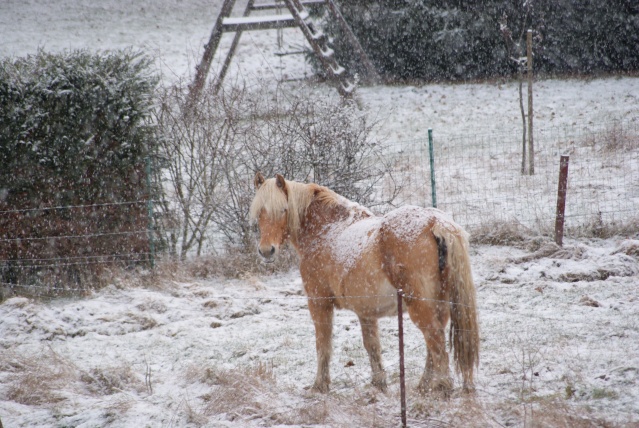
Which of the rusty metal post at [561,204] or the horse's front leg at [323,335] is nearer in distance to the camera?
the horse's front leg at [323,335]

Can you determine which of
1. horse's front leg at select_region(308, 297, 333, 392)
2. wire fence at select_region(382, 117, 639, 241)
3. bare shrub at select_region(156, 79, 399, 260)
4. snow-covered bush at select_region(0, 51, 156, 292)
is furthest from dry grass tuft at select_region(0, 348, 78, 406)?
wire fence at select_region(382, 117, 639, 241)

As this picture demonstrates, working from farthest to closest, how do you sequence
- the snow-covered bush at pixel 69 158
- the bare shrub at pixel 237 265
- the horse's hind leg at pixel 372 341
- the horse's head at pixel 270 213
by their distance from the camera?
the bare shrub at pixel 237 265, the snow-covered bush at pixel 69 158, the horse's head at pixel 270 213, the horse's hind leg at pixel 372 341

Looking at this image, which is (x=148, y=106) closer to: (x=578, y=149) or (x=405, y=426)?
(x=405, y=426)

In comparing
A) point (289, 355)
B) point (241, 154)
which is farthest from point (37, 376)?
point (241, 154)

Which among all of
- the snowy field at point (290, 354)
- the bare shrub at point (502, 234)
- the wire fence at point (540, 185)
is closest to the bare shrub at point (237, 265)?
the snowy field at point (290, 354)

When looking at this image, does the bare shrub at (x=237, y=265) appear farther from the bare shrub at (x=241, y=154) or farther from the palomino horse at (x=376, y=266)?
the palomino horse at (x=376, y=266)

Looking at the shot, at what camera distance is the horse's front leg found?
14.8ft

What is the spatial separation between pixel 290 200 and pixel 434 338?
1.63 metres

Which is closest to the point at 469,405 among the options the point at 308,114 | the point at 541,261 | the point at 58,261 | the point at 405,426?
the point at 405,426

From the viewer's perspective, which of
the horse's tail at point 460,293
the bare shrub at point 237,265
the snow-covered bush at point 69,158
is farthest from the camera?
the bare shrub at point 237,265

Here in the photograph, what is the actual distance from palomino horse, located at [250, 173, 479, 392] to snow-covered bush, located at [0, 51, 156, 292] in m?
3.75

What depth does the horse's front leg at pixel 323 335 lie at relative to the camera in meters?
4.52

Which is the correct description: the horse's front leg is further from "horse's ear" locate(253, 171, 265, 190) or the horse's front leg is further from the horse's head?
"horse's ear" locate(253, 171, 265, 190)

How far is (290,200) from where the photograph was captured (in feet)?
15.5
